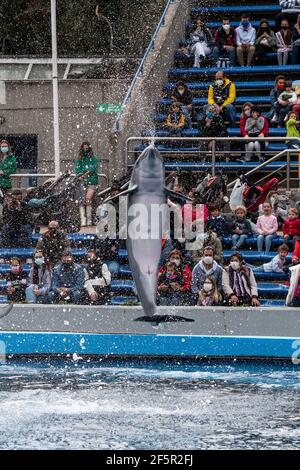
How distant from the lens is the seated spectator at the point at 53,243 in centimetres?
2538

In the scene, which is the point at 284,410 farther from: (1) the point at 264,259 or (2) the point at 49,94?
(2) the point at 49,94

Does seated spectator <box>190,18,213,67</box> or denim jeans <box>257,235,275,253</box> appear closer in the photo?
denim jeans <box>257,235,275,253</box>

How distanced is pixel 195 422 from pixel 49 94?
1589 centimetres

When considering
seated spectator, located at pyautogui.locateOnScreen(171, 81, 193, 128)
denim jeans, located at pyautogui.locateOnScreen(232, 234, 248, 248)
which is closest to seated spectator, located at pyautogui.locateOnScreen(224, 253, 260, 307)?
denim jeans, located at pyautogui.locateOnScreen(232, 234, 248, 248)

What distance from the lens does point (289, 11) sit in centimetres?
3134

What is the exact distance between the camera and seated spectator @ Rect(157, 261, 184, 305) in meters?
24.1

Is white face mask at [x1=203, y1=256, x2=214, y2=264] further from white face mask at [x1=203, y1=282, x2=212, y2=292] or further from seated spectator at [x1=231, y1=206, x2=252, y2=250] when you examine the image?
seated spectator at [x1=231, y1=206, x2=252, y2=250]

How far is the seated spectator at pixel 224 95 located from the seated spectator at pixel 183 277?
17.6 feet

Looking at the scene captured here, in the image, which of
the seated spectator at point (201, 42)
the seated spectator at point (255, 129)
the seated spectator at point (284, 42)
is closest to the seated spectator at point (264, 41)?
the seated spectator at point (284, 42)

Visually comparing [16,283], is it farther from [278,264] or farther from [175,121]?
[175,121]

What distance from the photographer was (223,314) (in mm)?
22750

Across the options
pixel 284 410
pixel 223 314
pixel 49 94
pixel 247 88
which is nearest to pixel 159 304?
pixel 223 314

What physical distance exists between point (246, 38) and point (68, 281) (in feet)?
27.6

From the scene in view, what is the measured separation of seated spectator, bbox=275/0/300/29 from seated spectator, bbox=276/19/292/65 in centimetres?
43
